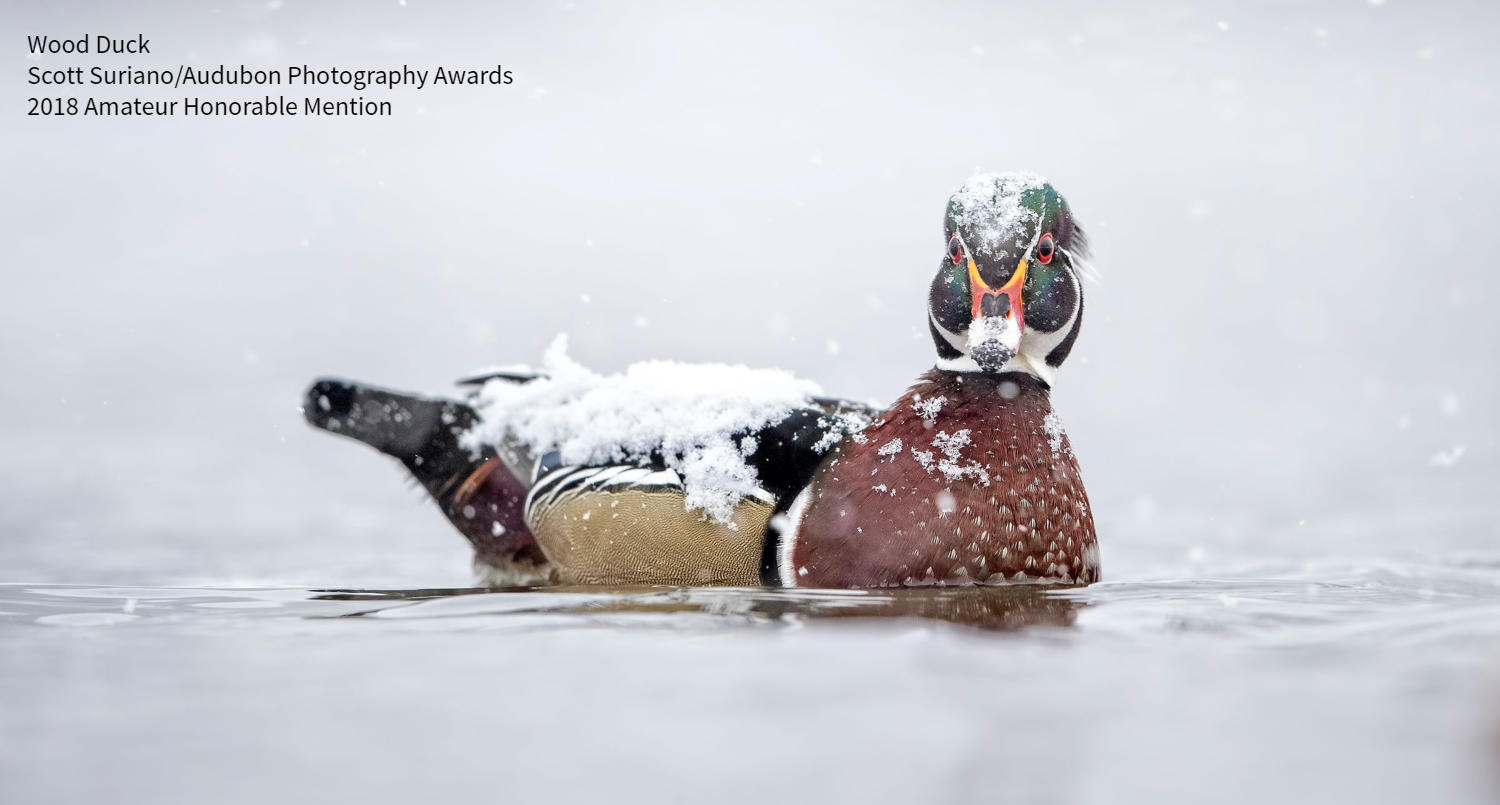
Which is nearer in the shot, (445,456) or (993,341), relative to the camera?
(993,341)

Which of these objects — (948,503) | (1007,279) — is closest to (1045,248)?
(1007,279)

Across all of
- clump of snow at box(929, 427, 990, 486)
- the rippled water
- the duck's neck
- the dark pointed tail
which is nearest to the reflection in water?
the rippled water

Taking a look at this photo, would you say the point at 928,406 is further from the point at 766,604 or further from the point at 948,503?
the point at 766,604

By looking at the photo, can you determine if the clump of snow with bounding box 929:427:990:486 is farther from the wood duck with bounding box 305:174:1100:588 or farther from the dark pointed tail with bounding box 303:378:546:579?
the dark pointed tail with bounding box 303:378:546:579

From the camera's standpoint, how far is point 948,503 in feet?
10.6

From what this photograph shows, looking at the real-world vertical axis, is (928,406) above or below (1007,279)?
below

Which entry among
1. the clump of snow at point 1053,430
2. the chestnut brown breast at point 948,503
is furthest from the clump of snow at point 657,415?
the clump of snow at point 1053,430

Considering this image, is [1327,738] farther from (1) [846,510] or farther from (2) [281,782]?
(1) [846,510]

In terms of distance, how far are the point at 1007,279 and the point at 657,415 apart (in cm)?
107

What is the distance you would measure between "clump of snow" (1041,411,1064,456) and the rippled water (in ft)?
2.07

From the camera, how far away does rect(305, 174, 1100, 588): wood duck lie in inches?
127

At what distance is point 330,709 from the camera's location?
6.47 ft

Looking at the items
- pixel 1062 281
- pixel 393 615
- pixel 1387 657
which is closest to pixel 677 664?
pixel 393 615

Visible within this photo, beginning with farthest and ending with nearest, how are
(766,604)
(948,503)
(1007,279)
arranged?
(1007,279)
(948,503)
(766,604)
